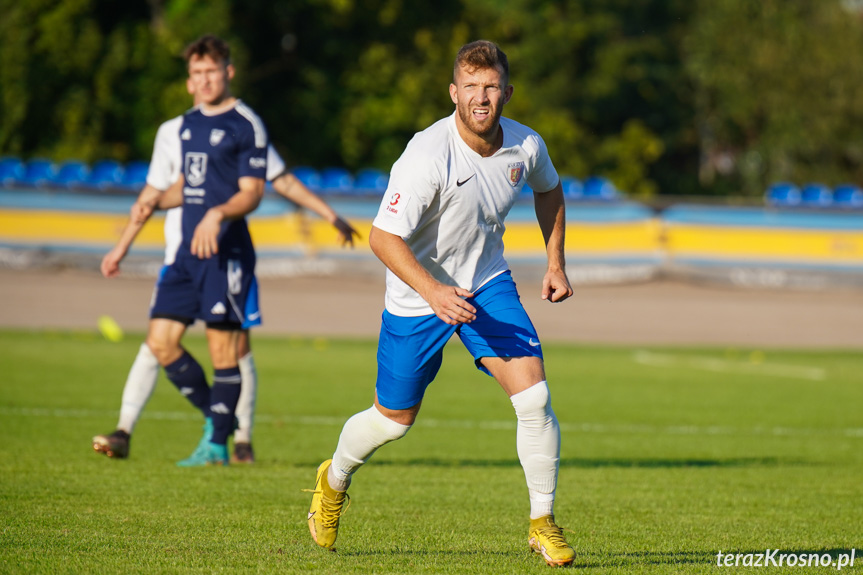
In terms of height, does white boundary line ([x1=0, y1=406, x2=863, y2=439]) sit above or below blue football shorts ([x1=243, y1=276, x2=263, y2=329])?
below

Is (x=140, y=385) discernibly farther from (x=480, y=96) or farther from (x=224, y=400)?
(x=480, y=96)

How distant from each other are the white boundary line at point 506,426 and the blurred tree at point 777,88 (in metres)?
38.9

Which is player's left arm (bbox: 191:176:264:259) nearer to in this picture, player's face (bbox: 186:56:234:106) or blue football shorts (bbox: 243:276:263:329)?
blue football shorts (bbox: 243:276:263:329)

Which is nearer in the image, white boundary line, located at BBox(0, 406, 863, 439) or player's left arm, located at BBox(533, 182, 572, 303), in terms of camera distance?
player's left arm, located at BBox(533, 182, 572, 303)

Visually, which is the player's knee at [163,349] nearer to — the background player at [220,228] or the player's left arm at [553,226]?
the background player at [220,228]

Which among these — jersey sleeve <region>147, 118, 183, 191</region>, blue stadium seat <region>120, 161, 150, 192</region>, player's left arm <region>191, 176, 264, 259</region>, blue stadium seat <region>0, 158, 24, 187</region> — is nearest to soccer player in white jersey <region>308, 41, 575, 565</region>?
player's left arm <region>191, 176, 264, 259</region>

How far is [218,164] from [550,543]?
3797 mm

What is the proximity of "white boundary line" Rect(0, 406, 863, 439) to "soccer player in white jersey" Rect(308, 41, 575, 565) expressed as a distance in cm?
505

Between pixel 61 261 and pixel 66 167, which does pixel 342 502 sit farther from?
pixel 66 167

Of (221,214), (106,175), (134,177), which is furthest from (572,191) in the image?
(221,214)

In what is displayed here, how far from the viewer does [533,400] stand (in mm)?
5227

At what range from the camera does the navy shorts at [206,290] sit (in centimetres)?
770

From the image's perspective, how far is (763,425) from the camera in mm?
11156

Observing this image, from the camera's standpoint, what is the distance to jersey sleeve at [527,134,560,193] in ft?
18.0
